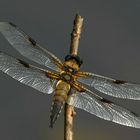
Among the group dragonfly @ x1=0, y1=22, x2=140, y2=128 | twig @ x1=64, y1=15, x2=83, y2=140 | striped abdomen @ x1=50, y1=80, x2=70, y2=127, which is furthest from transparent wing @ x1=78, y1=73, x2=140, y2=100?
twig @ x1=64, y1=15, x2=83, y2=140

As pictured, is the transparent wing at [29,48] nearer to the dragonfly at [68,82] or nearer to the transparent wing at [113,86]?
the dragonfly at [68,82]

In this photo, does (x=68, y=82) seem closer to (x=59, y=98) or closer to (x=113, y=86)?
(x=59, y=98)

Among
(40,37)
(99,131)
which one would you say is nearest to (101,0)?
(40,37)

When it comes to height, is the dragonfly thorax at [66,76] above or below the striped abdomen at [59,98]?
above

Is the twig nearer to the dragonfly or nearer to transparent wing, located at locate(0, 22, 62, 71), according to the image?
the dragonfly

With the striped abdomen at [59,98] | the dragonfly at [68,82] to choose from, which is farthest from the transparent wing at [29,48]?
the striped abdomen at [59,98]

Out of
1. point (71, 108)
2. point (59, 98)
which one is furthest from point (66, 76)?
point (71, 108)

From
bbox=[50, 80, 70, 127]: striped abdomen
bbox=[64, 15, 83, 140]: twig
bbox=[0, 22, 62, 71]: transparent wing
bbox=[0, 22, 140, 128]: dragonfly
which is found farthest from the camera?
bbox=[0, 22, 62, 71]: transparent wing
